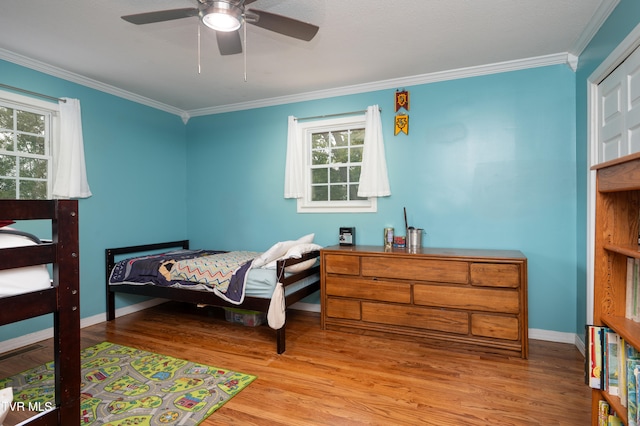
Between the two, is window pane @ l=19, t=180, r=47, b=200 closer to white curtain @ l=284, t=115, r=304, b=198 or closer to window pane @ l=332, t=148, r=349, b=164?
white curtain @ l=284, t=115, r=304, b=198

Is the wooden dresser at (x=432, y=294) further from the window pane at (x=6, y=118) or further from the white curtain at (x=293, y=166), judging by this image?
the window pane at (x=6, y=118)

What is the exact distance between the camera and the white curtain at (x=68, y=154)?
3227 mm

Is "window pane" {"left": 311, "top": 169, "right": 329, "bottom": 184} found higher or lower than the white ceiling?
lower

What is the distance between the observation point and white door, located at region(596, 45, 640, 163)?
200 centimetres

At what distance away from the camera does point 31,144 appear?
123 inches

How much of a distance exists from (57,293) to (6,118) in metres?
2.41

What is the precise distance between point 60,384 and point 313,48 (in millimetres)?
2781

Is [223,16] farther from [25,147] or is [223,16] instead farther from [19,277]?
[25,147]

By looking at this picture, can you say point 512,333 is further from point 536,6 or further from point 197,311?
point 197,311

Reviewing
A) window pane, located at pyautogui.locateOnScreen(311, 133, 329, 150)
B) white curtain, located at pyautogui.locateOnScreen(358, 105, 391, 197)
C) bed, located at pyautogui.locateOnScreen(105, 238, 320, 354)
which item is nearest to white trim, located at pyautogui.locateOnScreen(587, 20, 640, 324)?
white curtain, located at pyautogui.locateOnScreen(358, 105, 391, 197)

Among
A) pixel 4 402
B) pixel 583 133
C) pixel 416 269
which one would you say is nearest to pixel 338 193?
pixel 416 269

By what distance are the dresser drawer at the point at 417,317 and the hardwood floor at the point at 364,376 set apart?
167 millimetres

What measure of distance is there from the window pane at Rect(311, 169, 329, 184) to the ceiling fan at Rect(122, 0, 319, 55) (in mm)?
2041

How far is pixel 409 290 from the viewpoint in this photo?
2996 millimetres
